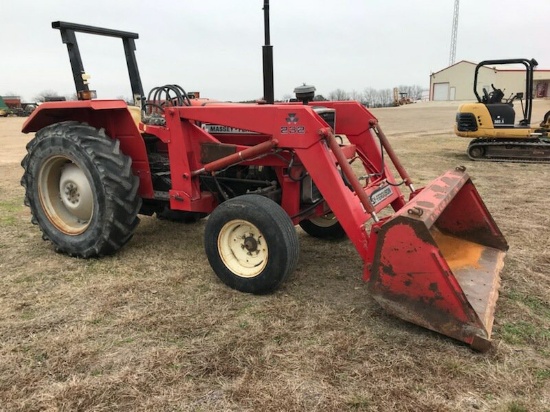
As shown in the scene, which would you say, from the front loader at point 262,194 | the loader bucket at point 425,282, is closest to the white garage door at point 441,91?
the front loader at point 262,194

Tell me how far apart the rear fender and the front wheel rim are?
116 centimetres

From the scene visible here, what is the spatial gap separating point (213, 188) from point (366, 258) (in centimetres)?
170

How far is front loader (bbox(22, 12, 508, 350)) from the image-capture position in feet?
8.83

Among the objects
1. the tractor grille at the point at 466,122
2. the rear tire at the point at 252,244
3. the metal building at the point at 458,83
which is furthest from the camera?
the metal building at the point at 458,83

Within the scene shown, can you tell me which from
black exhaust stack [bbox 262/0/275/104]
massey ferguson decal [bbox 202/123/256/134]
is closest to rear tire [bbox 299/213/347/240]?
massey ferguson decal [bbox 202/123/256/134]

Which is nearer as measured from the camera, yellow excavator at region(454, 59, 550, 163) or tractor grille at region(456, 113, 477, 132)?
yellow excavator at region(454, 59, 550, 163)

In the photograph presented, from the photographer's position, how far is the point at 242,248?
11.2 feet

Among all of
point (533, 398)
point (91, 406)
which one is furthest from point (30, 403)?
point (533, 398)

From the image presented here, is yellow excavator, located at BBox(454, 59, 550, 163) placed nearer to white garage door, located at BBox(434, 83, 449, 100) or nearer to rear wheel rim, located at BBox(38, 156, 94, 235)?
rear wheel rim, located at BBox(38, 156, 94, 235)

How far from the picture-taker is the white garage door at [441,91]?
59250mm

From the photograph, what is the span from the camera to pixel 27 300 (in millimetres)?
3289

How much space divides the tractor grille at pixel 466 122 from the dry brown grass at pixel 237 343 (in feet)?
21.3

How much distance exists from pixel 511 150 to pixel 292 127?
8357 mm

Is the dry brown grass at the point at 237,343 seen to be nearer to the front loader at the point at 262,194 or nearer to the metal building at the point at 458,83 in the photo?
the front loader at the point at 262,194
